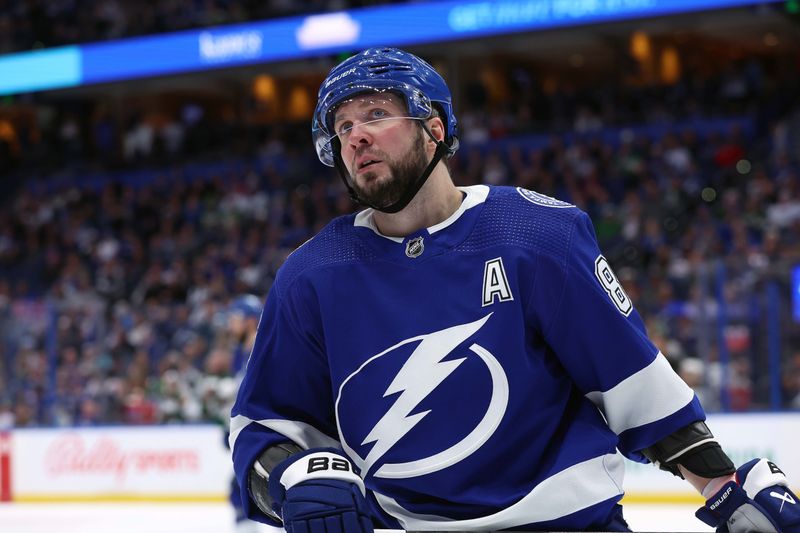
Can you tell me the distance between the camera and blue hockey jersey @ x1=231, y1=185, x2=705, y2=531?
1729 mm

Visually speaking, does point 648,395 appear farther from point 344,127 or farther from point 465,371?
point 344,127

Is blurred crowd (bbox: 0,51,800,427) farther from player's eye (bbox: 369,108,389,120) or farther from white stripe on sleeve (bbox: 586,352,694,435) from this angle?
white stripe on sleeve (bbox: 586,352,694,435)

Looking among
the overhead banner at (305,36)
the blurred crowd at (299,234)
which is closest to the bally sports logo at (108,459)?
the blurred crowd at (299,234)

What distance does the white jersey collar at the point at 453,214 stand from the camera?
1.82m

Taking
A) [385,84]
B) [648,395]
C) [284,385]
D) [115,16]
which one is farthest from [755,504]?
[115,16]

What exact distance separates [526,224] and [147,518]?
6.49 meters

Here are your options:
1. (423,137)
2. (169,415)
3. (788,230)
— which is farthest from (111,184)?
(423,137)

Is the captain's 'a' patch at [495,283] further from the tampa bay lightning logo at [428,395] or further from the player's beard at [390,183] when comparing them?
the player's beard at [390,183]

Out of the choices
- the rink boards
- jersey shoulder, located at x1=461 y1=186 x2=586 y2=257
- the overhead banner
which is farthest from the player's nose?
the overhead banner

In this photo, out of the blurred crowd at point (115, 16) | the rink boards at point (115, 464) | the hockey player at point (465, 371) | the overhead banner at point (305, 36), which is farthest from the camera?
the blurred crowd at point (115, 16)

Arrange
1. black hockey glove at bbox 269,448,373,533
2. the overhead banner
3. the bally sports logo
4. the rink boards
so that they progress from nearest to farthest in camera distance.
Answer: black hockey glove at bbox 269,448,373,533 < the rink boards < the bally sports logo < the overhead banner

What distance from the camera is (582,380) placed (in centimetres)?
178

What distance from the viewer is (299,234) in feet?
42.4

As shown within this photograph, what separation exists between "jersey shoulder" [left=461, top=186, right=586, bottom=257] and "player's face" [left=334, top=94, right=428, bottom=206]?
0.45ft
